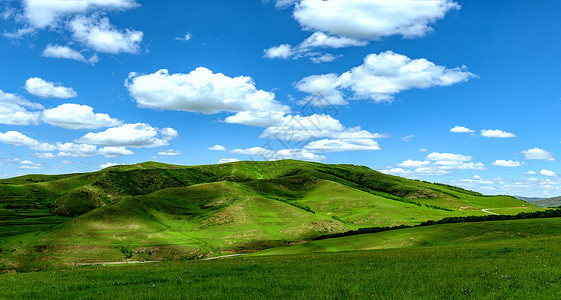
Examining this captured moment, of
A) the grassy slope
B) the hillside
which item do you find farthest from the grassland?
the hillside

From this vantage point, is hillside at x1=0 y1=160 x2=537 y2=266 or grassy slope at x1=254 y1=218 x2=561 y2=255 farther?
hillside at x1=0 y1=160 x2=537 y2=266

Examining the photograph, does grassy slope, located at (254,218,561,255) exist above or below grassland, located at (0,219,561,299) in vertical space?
below

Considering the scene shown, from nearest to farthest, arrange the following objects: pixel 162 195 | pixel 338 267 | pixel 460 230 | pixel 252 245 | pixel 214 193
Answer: pixel 338 267 → pixel 460 230 → pixel 252 245 → pixel 162 195 → pixel 214 193

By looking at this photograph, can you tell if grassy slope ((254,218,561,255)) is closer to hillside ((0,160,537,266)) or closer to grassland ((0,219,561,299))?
grassland ((0,219,561,299))

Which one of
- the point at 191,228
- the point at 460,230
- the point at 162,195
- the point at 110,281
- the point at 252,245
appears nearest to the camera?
the point at 110,281

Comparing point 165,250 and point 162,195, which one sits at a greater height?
point 162,195

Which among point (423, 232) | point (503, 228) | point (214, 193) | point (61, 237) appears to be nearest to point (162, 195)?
point (214, 193)

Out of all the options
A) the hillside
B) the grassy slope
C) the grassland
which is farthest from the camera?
the hillside

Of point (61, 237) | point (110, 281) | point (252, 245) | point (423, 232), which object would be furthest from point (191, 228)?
point (110, 281)

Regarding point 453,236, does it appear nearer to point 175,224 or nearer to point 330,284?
point 330,284

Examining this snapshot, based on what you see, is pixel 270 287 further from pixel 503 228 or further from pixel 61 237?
pixel 61 237

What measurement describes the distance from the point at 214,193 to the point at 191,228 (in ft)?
168

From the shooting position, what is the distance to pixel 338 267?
87.8ft

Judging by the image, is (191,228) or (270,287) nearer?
(270,287)
